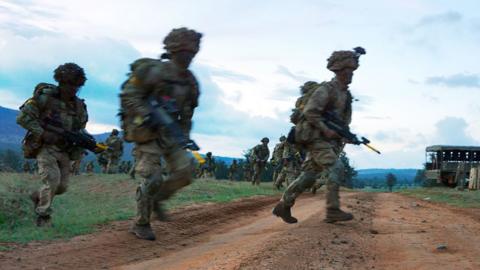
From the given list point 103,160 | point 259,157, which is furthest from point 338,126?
point 103,160

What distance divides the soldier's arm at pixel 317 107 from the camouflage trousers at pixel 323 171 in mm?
325

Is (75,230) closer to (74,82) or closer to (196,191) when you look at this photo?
(74,82)

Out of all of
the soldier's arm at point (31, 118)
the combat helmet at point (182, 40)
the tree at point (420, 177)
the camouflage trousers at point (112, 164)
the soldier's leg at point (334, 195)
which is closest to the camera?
the combat helmet at point (182, 40)

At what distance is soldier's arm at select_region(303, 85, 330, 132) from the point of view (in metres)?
7.74

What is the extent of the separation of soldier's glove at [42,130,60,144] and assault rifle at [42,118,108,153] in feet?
0.15

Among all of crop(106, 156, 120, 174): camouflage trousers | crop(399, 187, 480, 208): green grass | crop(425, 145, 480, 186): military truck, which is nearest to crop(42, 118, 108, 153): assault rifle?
crop(399, 187, 480, 208): green grass

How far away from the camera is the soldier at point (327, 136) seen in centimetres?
779

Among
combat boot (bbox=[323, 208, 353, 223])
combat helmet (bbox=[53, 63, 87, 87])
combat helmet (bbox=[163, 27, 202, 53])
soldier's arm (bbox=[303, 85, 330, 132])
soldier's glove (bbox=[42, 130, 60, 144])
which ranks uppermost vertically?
combat helmet (bbox=[163, 27, 202, 53])

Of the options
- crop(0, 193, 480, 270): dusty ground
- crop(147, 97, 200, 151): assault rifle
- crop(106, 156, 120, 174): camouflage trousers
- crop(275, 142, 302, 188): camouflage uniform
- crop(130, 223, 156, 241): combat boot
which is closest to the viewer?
crop(0, 193, 480, 270): dusty ground

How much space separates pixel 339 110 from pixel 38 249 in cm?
416

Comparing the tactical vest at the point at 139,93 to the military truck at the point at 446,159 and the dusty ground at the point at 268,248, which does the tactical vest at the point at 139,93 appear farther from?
the military truck at the point at 446,159

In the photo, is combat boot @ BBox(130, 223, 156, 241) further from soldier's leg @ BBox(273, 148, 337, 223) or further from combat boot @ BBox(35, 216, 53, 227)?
soldier's leg @ BBox(273, 148, 337, 223)

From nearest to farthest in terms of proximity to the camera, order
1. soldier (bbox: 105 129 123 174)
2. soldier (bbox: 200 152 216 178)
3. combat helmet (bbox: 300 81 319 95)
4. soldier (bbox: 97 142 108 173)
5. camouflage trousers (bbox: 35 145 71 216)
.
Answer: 1. camouflage trousers (bbox: 35 145 71 216)
2. combat helmet (bbox: 300 81 319 95)
3. soldier (bbox: 97 142 108 173)
4. soldier (bbox: 105 129 123 174)
5. soldier (bbox: 200 152 216 178)

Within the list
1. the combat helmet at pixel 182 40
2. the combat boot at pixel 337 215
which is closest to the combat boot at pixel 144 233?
the combat helmet at pixel 182 40
